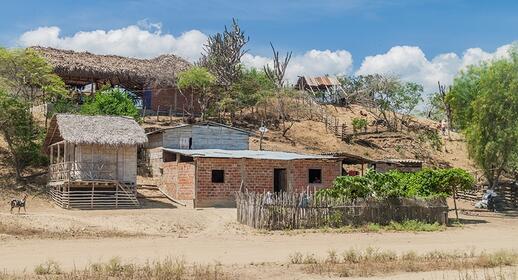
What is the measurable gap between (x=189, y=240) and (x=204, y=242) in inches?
23.6

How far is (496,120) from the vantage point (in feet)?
97.9

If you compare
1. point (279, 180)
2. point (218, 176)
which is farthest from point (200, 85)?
point (218, 176)

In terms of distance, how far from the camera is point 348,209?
21.1 metres

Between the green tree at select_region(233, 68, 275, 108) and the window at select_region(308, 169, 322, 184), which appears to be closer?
the window at select_region(308, 169, 322, 184)

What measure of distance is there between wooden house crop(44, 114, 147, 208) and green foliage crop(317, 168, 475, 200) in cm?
872

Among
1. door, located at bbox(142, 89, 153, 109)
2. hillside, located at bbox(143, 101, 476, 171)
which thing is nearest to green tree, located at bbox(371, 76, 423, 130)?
hillside, located at bbox(143, 101, 476, 171)

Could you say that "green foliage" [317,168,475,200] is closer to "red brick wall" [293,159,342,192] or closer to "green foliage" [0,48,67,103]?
"red brick wall" [293,159,342,192]

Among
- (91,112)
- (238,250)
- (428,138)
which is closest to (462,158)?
(428,138)

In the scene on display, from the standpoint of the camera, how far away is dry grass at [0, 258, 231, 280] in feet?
35.3

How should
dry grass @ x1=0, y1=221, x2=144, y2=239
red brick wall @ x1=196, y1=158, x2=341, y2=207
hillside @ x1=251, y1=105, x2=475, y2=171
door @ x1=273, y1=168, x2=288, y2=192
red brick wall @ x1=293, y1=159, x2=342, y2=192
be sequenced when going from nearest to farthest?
1. dry grass @ x1=0, y1=221, x2=144, y2=239
2. red brick wall @ x1=196, y1=158, x2=341, y2=207
3. red brick wall @ x1=293, y1=159, x2=342, y2=192
4. door @ x1=273, y1=168, x2=288, y2=192
5. hillside @ x1=251, y1=105, x2=475, y2=171

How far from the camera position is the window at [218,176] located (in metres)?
26.8

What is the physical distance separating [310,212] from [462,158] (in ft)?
92.7

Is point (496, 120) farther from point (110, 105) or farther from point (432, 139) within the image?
point (110, 105)

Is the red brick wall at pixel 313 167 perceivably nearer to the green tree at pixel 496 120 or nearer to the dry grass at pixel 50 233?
the green tree at pixel 496 120
